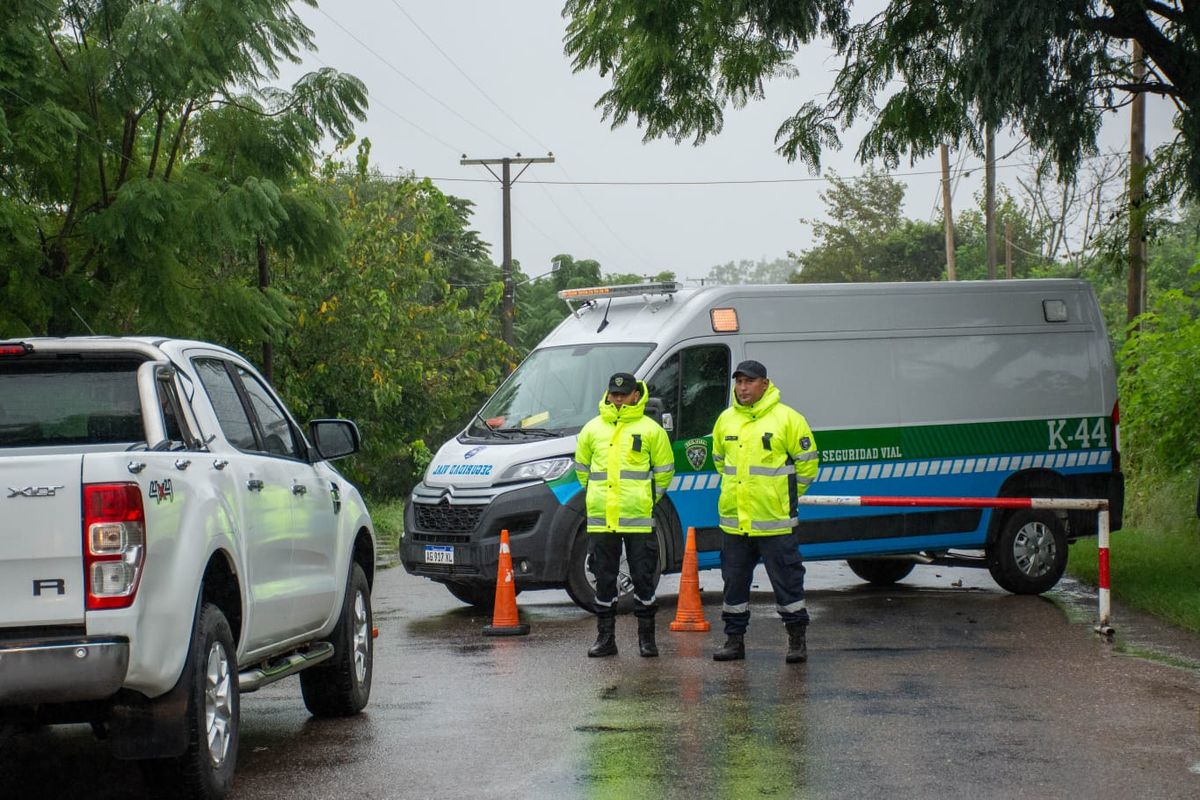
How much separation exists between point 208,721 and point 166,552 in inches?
35.3

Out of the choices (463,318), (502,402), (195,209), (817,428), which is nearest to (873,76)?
(817,428)

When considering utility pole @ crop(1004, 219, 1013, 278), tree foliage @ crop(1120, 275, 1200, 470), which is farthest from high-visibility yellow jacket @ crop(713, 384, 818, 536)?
utility pole @ crop(1004, 219, 1013, 278)

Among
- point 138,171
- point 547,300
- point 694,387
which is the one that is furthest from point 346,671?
point 547,300

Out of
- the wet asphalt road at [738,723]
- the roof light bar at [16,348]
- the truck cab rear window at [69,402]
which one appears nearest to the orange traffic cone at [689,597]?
the wet asphalt road at [738,723]

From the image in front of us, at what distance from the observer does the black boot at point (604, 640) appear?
36.4 ft

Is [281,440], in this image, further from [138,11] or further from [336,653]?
[138,11]

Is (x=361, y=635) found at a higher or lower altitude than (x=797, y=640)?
higher

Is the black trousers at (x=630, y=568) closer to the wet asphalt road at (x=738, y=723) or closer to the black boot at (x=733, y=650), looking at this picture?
the wet asphalt road at (x=738, y=723)

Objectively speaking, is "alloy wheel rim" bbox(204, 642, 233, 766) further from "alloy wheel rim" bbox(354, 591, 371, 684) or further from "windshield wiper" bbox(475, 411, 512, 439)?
"windshield wiper" bbox(475, 411, 512, 439)

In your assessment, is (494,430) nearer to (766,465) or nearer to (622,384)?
(622,384)

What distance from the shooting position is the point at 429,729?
332 inches

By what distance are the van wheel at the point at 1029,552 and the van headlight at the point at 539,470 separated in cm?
428

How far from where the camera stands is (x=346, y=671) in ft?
28.6

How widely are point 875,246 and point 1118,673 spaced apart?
71.3 metres
